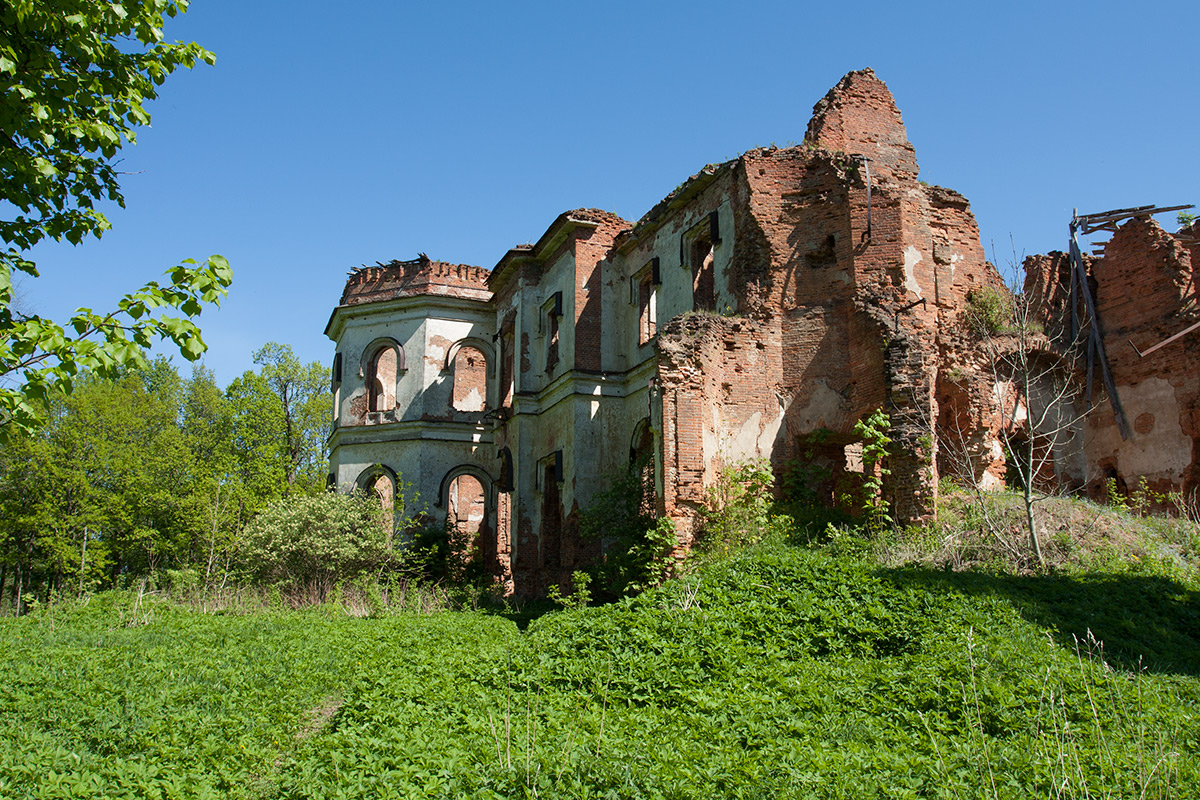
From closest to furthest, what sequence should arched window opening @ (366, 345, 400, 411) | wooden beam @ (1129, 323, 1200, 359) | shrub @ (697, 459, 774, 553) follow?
shrub @ (697, 459, 774, 553)
wooden beam @ (1129, 323, 1200, 359)
arched window opening @ (366, 345, 400, 411)

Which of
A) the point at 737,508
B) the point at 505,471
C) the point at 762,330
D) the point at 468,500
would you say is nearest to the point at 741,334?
the point at 762,330

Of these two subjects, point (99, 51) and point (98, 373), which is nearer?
point (98, 373)

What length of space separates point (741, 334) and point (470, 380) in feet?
46.9

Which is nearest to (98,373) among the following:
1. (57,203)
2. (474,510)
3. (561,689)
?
(57,203)

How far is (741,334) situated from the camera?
15438 millimetres

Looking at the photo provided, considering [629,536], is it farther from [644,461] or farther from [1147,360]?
[1147,360]

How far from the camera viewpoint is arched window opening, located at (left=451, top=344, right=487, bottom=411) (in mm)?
27594

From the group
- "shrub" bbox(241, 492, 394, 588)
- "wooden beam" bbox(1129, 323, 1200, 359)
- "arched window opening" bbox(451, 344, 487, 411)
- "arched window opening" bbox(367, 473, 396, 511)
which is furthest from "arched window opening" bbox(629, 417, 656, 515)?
"arched window opening" bbox(451, 344, 487, 411)

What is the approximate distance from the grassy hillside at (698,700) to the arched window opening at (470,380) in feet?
50.9

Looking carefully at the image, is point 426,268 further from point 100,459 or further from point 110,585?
point 110,585

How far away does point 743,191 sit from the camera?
640 inches

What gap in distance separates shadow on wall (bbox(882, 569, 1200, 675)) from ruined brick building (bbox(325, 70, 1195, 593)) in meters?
2.54

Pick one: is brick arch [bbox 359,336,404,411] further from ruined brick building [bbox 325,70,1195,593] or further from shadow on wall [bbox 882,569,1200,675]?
shadow on wall [bbox 882,569,1200,675]

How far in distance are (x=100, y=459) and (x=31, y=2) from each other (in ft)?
86.7
